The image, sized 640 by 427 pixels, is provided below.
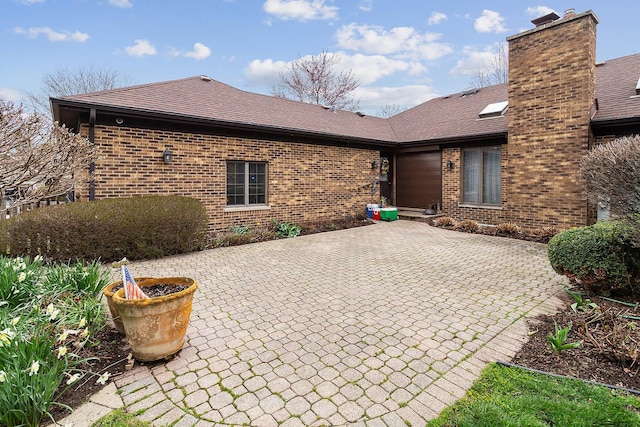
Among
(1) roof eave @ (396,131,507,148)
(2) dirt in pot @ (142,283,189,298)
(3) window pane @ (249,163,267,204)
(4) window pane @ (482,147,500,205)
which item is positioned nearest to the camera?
(2) dirt in pot @ (142,283,189,298)

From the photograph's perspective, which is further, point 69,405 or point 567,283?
point 567,283

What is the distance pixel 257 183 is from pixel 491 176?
25.8 feet

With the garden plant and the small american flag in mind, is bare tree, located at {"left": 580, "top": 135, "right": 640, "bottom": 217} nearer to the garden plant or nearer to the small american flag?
the small american flag

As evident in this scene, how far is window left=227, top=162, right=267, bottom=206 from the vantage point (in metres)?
9.73

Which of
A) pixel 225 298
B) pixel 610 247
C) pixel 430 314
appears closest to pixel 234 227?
pixel 225 298

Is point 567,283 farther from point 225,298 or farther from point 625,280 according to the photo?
point 225,298

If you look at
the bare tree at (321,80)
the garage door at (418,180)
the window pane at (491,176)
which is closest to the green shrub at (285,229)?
the garage door at (418,180)

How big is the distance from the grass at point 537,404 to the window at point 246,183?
8.25 m

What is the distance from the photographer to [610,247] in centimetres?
439

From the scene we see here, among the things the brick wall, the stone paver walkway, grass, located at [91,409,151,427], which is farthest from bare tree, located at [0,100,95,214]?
grass, located at [91,409,151,427]

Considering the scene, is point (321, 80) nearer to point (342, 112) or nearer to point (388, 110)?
point (388, 110)

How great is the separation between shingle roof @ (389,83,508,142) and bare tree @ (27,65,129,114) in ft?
80.8

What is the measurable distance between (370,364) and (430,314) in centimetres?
140

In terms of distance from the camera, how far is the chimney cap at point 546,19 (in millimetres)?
9328
